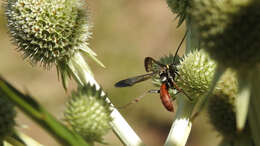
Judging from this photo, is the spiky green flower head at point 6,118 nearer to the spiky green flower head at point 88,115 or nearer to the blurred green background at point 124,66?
the spiky green flower head at point 88,115

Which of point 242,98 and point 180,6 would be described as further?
point 180,6

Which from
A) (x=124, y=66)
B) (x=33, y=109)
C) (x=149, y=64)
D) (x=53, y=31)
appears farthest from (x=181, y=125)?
(x=124, y=66)

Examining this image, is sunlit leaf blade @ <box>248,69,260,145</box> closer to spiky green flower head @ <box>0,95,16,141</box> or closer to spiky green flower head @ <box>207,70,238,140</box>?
spiky green flower head @ <box>207,70,238,140</box>

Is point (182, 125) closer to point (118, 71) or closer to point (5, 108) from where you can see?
point (5, 108)

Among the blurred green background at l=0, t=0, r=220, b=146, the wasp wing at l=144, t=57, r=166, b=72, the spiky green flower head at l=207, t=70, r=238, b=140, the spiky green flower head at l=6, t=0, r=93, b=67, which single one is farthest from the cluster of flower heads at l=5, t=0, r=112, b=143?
the blurred green background at l=0, t=0, r=220, b=146

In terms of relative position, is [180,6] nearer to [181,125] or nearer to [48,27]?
[181,125]

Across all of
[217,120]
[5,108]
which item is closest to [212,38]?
[217,120]
